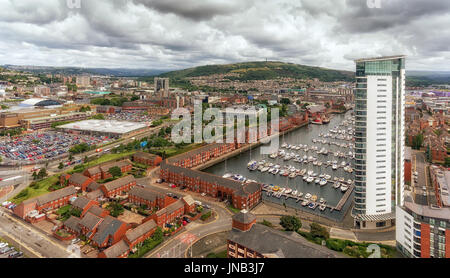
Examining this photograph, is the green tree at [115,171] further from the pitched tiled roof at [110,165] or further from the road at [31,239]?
the road at [31,239]

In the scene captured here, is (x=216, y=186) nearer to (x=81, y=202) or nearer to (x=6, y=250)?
(x=81, y=202)

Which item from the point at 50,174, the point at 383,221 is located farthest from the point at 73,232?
the point at 383,221

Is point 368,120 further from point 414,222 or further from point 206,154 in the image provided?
point 206,154

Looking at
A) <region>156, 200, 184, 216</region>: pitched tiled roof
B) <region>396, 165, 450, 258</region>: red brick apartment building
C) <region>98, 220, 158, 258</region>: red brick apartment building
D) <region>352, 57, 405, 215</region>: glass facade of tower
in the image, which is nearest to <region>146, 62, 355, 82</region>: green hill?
<region>352, 57, 405, 215</region>: glass facade of tower

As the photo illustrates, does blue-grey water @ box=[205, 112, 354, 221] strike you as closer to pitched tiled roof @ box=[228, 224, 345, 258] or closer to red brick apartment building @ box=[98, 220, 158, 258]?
pitched tiled roof @ box=[228, 224, 345, 258]

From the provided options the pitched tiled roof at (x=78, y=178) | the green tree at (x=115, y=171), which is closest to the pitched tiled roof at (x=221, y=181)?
the green tree at (x=115, y=171)

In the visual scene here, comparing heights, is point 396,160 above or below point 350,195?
above

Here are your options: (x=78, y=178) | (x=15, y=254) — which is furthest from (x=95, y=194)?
(x=15, y=254)
